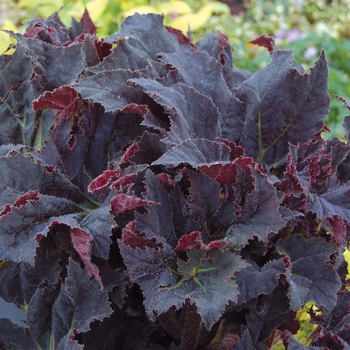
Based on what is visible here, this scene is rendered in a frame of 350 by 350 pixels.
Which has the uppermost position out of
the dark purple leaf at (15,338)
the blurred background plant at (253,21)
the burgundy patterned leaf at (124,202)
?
the burgundy patterned leaf at (124,202)

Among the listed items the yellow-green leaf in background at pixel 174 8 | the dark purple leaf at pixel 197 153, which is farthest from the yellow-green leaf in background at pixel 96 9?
the dark purple leaf at pixel 197 153

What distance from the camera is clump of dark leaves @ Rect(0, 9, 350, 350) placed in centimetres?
88

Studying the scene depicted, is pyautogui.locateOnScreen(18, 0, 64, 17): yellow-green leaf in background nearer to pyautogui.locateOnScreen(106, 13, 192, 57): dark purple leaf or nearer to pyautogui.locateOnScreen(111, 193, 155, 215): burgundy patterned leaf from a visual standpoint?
pyautogui.locateOnScreen(106, 13, 192, 57): dark purple leaf

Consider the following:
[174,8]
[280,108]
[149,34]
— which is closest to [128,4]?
[174,8]

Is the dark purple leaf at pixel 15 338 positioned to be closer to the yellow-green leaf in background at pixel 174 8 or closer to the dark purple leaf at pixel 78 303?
the dark purple leaf at pixel 78 303

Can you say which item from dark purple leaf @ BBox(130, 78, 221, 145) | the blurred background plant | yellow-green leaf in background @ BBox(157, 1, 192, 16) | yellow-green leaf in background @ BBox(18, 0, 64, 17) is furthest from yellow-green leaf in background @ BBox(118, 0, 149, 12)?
dark purple leaf @ BBox(130, 78, 221, 145)

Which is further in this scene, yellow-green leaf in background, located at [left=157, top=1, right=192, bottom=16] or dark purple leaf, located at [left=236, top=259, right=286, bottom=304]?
yellow-green leaf in background, located at [left=157, top=1, right=192, bottom=16]

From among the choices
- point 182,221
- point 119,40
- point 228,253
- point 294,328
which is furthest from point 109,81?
point 294,328

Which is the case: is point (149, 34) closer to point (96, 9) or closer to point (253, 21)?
point (96, 9)

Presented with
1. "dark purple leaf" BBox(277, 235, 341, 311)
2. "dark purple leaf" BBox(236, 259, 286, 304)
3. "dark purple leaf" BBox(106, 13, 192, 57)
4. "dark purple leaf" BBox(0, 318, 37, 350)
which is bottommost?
"dark purple leaf" BBox(277, 235, 341, 311)

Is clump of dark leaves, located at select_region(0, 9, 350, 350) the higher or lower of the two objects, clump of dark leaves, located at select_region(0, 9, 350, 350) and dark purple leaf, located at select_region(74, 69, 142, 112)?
the lower

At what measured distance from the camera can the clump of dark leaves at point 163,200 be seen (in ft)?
2.88

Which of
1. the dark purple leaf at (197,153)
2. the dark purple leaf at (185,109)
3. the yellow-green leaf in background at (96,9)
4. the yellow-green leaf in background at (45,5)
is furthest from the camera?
the yellow-green leaf in background at (45,5)

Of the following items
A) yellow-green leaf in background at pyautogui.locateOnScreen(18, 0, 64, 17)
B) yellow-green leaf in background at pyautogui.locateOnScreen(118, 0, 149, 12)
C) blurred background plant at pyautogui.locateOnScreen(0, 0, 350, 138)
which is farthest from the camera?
yellow-green leaf in background at pyautogui.locateOnScreen(18, 0, 64, 17)
